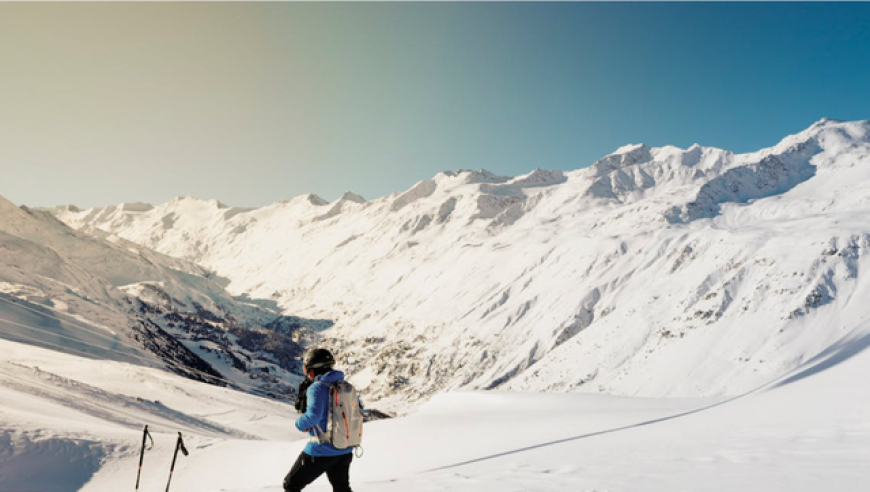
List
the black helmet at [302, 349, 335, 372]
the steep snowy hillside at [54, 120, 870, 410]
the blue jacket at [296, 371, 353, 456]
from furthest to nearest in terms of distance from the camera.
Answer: the steep snowy hillside at [54, 120, 870, 410] → the black helmet at [302, 349, 335, 372] → the blue jacket at [296, 371, 353, 456]

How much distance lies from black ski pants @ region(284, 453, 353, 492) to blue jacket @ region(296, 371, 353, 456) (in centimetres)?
13

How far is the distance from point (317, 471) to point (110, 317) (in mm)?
97260

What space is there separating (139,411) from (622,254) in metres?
126

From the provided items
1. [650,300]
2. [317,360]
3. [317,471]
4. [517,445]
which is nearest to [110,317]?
[517,445]

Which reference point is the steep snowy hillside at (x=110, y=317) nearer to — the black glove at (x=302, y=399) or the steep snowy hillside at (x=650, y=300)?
the black glove at (x=302, y=399)

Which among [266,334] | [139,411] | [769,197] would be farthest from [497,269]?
[139,411]

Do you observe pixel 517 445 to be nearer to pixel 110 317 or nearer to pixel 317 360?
pixel 317 360

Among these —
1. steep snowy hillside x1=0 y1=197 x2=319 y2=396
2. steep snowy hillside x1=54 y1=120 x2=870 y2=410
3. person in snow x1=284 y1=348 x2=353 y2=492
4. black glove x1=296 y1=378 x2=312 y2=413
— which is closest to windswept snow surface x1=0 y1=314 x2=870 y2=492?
person in snow x1=284 y1=348 x2=353 y2=492

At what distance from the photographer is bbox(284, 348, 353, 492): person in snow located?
20.9 ft

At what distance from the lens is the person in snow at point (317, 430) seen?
6359 mm

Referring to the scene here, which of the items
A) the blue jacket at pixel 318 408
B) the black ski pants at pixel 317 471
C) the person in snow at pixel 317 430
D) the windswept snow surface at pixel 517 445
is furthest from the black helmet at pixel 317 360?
the windswept snow surface at pixel 517 445

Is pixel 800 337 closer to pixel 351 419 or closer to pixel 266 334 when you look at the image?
pixel 351 419

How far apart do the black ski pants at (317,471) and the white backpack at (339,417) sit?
0.30m

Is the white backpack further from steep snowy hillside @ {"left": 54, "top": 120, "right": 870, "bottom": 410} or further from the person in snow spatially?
steep snowy hillside @ {"left": 54, "top": 120, "right": 870, "bottom": 410}
